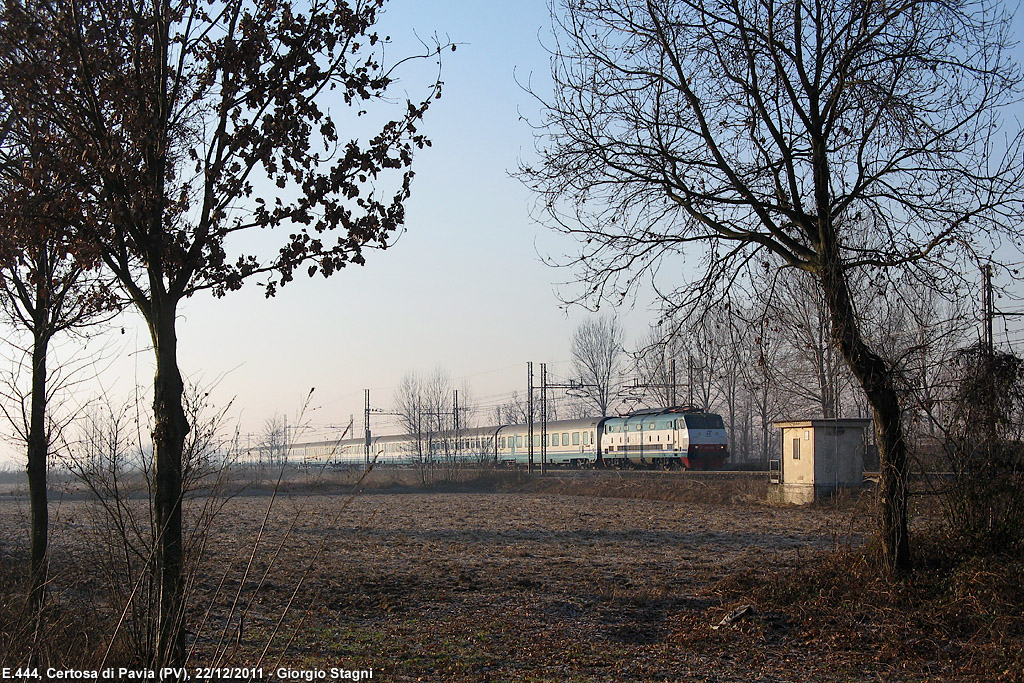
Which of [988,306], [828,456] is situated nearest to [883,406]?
[988,306]

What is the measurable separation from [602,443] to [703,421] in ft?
25.8

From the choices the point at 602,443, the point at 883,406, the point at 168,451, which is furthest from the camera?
the point at 602,443

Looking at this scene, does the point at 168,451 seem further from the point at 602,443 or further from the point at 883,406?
the point at 602,443

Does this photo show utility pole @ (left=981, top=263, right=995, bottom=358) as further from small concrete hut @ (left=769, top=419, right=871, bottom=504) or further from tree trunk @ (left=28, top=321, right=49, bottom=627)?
small concrete hut @ (left=769, top=419, right=871, bottom=504)

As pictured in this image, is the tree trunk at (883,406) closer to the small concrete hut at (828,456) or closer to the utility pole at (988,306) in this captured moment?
the utility pole at (988,306)

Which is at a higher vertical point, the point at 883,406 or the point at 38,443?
the point at 883,406

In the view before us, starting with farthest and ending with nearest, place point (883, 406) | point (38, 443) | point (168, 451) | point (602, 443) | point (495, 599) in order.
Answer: point (602, 443), point (495, 599), point (883, 406), point (38, 443), point (168, 451)

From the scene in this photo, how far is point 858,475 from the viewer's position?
2139 cm

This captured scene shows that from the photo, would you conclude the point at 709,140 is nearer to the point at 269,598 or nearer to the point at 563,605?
the point at 563,605

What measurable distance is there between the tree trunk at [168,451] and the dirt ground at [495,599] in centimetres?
22

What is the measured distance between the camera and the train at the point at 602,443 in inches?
1478

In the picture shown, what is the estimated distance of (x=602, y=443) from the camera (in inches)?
1751

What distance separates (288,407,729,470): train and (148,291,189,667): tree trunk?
2323cm

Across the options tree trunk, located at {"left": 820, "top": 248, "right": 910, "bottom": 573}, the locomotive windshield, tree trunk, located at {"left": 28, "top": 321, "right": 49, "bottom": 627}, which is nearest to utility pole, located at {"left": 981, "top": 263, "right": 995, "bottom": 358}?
tree trunk, located at {"left": 820, "top": 248, "right": 910, "bottom": 573}
